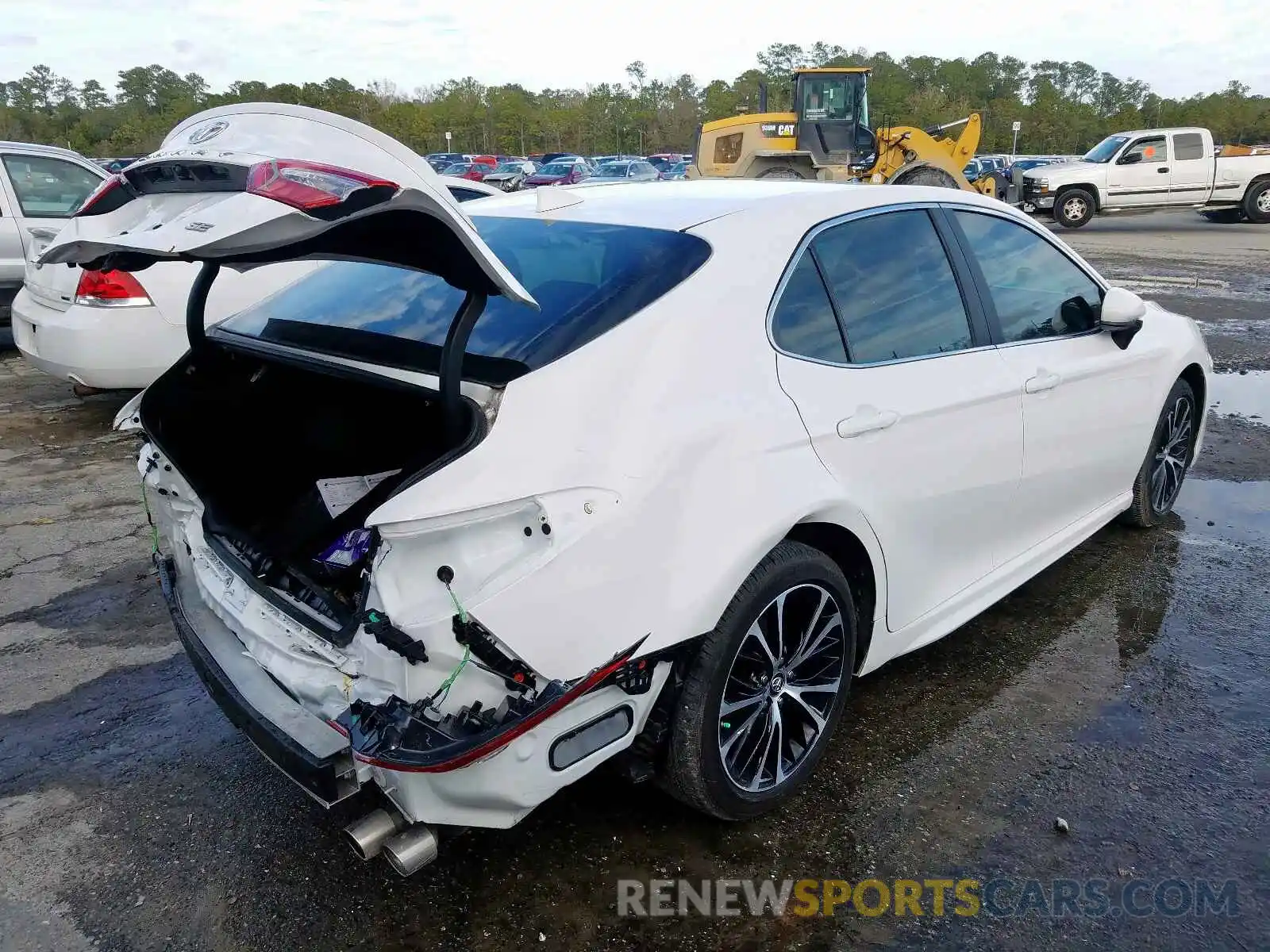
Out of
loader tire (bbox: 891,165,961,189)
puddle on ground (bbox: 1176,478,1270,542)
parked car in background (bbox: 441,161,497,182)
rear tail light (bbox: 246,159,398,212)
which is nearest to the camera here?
rear tail light (bbox: 246,159,398,212)

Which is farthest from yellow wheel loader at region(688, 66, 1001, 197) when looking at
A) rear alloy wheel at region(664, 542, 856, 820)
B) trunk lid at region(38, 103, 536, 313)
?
trunk lid at region(38, 103, 536, 313)

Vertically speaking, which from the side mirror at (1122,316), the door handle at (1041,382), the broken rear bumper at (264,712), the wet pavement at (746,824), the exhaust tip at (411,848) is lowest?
the wet pavement at (746,824)

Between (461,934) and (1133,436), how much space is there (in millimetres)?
3364

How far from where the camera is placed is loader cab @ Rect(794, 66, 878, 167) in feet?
57.8

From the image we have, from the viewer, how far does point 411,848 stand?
6.84ft

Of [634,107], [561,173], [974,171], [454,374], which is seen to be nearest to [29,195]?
[454,374]

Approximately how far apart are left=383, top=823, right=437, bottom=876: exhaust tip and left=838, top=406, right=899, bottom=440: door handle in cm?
144

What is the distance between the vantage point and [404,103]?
8238 cm

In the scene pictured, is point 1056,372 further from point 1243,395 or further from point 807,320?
point 1243,395

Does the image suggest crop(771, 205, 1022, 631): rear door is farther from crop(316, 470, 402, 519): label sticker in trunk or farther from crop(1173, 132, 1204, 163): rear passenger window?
crop(1173, 132, 1204, 163): rear passenger window

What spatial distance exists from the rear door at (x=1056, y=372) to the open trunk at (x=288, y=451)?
6.65 feet

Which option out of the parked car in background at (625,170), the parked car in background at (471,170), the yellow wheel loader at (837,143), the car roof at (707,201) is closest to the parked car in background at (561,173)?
the parked car in background at (625,170)

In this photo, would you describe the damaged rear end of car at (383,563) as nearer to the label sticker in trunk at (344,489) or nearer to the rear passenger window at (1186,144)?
the label sticker in trunk at (344,489)

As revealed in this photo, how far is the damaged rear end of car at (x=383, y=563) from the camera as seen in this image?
6.33 ft
